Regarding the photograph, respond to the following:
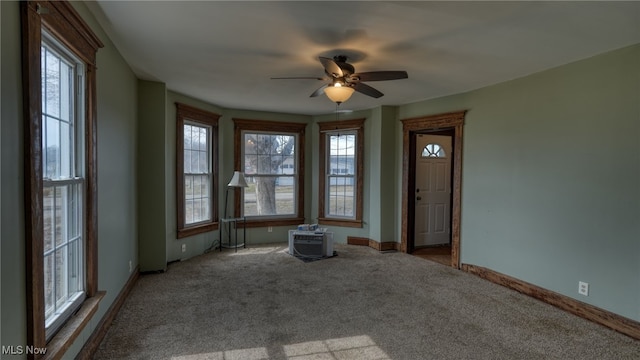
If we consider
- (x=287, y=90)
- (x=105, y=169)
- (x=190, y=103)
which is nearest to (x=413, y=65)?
(x=287, y=90)

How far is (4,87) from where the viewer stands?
52.4 inches

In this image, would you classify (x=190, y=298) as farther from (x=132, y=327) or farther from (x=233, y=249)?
(x=233, y=249)

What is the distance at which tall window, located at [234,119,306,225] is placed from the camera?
19.6 feet

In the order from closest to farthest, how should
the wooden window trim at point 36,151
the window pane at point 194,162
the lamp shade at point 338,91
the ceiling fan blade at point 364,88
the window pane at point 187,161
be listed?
the wooden window trim at point 36,151 → the lamp shade at point 338,91 → the ceiling fan blade at point 364,88 → the window pane at point 187,161 → the window pane at point 194,162

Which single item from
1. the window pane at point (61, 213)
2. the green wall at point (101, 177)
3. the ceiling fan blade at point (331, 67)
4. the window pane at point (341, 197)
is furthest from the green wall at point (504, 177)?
the window pane at point (341, 197)

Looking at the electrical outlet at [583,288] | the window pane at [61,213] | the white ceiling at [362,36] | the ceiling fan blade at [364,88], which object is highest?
the white ceiling at [362,36]

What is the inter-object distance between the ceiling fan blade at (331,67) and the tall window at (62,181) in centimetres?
169

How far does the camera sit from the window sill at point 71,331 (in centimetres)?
171

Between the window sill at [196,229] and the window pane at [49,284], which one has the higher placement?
the window pane at [49,284]

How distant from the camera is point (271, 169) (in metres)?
6.20

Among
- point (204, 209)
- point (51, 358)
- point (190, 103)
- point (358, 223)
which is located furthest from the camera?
point (358, 223)

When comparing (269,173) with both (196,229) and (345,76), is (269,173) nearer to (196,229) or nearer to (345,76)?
(196,229)

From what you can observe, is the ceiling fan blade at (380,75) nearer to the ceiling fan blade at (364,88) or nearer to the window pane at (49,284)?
the ceiling fan blade at (364,88)

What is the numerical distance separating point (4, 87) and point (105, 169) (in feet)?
5.09
